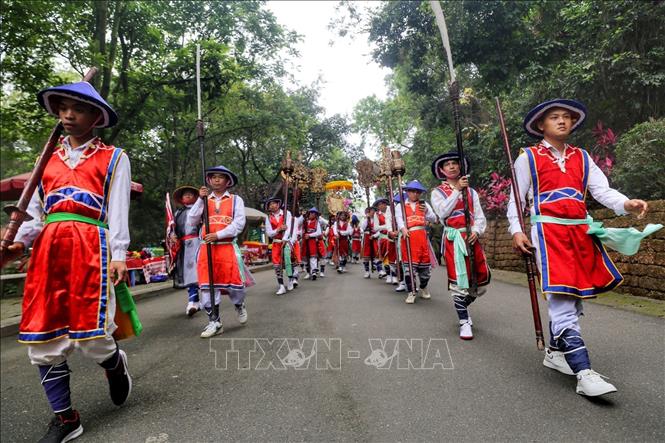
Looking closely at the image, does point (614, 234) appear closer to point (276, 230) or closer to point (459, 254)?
point (459, 254)

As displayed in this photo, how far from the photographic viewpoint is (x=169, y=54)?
12359mm

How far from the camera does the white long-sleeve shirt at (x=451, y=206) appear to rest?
14.5ft

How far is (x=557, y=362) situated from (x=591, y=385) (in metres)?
0.58

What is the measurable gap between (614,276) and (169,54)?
13.0m

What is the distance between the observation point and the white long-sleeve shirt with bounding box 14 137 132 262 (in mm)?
2688

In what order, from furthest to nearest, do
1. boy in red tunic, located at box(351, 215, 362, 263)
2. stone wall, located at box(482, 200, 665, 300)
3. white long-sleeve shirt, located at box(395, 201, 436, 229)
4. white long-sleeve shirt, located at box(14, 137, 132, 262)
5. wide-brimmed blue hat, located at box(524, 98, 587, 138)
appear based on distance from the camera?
boy in red tunic, located at box(351, 215, 362, 263)
white long-sleeve shirt, located at box(395, 201, 436, 229)
stone wall, located at box(482, 200, 665, 300)
wide-brimmed blue hat, located at box(524, 98, 587, 138)
white long-sleeve shirt, located at box(14, 137, 132, 262)

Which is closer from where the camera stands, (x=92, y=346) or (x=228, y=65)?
(x=92, y=346)

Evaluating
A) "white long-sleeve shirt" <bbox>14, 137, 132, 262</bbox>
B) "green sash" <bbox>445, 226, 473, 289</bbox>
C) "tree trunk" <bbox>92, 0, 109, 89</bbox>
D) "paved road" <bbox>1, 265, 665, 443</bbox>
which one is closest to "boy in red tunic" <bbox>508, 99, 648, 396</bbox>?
"paved road" <bbox>1, 265, 665, 443</bbox>

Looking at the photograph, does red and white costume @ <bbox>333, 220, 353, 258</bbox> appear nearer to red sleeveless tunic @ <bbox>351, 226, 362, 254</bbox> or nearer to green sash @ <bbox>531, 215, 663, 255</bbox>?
red sleeveless tunic @ <bbox>351, 226, 362, 254</bbox>

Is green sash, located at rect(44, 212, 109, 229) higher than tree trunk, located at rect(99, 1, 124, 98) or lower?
lower

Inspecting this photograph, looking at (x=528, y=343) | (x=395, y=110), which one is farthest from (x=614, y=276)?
(x=395, y=110)

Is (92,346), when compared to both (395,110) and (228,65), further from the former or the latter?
(395,110)

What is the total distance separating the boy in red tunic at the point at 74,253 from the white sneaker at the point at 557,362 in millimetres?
3265

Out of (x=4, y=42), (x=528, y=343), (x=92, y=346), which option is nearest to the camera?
(x=92, y=346)
